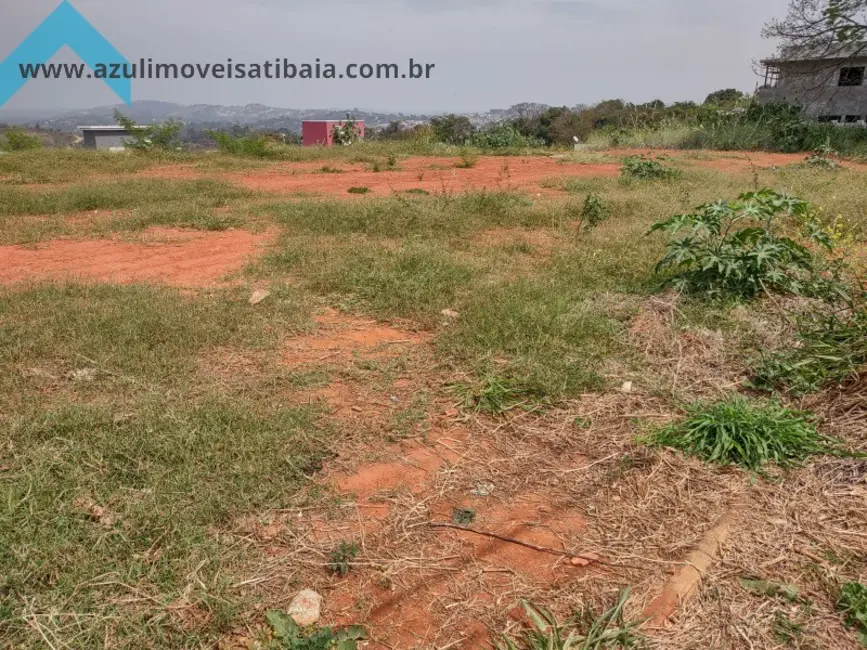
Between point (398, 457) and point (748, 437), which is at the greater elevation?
point (748, 437)

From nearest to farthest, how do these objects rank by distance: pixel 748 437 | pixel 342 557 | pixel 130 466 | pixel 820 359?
pixel 342 557
pixel 130 466
pixel 748 437
pixel 820 359

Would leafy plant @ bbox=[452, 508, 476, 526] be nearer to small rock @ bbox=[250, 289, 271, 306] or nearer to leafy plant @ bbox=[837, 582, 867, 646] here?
leafy plant @ bbox=[837, 582, 867, 646]

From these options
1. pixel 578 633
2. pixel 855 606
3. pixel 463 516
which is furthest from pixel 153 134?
pixel 855 606

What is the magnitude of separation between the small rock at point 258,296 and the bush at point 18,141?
517 inches

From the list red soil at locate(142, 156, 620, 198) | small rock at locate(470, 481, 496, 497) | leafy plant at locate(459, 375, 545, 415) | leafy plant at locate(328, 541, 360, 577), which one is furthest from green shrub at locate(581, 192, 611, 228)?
leafy plant at locate(328, 541, 360, 577)

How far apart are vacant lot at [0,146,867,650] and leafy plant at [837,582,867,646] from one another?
3 cm

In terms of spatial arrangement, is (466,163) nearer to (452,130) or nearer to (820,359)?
(452,130)

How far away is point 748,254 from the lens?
3.69 metres

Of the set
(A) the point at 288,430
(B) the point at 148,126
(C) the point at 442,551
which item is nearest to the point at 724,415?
(C) the point at 442,551

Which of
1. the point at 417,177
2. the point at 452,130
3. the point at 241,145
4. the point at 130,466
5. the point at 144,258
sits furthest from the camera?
the point at 452,130

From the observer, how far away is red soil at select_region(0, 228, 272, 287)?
4527mm

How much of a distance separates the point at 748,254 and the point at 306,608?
128 inches

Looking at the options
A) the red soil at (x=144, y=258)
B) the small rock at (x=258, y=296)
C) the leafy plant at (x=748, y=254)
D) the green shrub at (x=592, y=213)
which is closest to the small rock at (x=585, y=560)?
the leafy plant at (x=748, y=254)

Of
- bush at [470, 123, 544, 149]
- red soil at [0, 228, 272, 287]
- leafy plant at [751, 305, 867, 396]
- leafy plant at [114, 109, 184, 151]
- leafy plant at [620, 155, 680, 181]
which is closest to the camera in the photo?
leafy plant at [751, 305, 867, 396]
